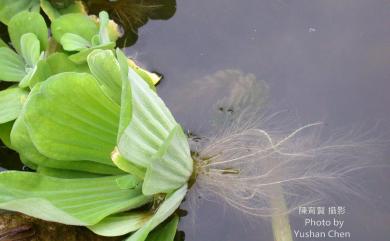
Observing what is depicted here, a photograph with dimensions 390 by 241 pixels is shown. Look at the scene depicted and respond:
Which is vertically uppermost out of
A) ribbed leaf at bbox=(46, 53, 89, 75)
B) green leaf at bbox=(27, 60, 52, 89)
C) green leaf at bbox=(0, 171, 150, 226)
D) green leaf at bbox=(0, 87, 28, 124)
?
ribbed leaf at bbox=(46, 53, 89, 75)

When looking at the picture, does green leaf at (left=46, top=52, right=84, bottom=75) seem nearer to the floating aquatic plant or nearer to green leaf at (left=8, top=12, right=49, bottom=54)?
the floating aquatic plant

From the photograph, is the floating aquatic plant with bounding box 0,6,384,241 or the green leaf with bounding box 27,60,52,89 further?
the green leaf with bounding box 27,60,52,89

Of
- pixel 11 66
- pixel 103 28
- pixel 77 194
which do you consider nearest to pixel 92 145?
pixel 77 194

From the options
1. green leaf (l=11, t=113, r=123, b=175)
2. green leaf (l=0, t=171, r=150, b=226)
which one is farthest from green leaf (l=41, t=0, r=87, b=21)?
green leaf (l=0, t=171, r=150, b=226)

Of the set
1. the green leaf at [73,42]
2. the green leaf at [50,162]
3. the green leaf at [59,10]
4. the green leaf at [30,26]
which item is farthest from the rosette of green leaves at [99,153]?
the green leaf at [59,10]

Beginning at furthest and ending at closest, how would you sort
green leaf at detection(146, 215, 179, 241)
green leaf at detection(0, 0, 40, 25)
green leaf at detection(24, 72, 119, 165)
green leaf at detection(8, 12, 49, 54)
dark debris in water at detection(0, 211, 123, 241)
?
green leaf at detection(0, 0, 40, 25) < green leaf at detection(8, 12, 49, 54) < dark debris in water at detection(0, 211, 123, 241) < green leaf at detection(146, 215, 179, 241) < green leaf at detection(24, 72, 119, 165)

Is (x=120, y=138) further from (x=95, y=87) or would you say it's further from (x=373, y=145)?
(x=373, y=145)

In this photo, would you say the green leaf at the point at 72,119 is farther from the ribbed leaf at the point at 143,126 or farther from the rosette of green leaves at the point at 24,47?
the rosette of green leaves at the point at 24,47

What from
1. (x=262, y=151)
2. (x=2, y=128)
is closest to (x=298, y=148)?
(x=262, y=151)
